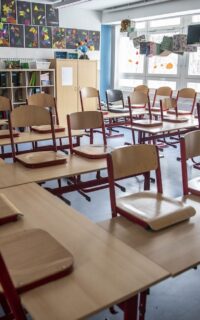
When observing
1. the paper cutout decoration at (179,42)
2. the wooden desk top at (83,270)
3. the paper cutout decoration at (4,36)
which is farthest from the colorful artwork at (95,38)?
the wooden desk top at (83,270)

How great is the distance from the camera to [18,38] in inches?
268

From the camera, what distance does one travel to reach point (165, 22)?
7.18 m

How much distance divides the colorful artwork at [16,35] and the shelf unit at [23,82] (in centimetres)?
64

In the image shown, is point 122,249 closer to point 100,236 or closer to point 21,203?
point 100,236

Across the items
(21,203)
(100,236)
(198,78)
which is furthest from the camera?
(198,78)

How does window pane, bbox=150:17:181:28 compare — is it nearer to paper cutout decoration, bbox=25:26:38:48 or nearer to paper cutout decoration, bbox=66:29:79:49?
paper cutout decoration, bbox=66:29:79:49

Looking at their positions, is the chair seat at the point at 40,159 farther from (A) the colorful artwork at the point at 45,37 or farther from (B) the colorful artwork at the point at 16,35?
(A) the colorful artwork at the point at 45,37

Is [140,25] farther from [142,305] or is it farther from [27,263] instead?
[27,263]

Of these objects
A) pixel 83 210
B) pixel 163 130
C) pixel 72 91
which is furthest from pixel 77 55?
pixel 83 210

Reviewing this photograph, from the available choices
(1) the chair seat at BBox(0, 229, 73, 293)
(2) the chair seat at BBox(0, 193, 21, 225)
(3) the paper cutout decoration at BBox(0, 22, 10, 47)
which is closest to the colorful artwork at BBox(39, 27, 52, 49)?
(3) the paper cutout decoration at BBox(0, 22, 10, 47)

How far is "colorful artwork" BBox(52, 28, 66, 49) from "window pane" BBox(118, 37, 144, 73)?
1.59m

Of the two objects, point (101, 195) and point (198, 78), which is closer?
point (101, 195)

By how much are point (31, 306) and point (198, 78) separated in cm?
640

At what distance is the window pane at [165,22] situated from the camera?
6944mm
